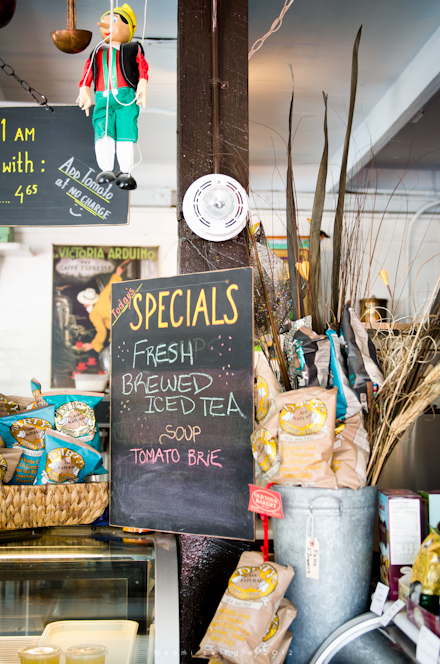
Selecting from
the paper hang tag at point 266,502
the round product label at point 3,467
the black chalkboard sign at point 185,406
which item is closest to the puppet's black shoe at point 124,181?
the black chalkboard sign at point 185,406

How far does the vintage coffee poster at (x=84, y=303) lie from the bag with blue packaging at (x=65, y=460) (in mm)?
2741

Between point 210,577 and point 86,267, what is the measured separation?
11.0 ft

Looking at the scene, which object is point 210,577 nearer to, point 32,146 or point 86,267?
point 32,146

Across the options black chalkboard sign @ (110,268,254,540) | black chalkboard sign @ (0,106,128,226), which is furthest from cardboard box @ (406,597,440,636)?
black chalkboard sign @ (0,106,128,226)

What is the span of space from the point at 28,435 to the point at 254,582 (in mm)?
886

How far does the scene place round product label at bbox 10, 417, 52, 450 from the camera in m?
1.69

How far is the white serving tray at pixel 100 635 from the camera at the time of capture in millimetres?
1398

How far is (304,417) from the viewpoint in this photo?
1257mm

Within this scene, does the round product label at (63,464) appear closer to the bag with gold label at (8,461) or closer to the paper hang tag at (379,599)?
the bag with gold label at (8,461)

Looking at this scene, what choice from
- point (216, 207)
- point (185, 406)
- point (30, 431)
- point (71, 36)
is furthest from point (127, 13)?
point (30, 431)

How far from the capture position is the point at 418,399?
131 centimetres

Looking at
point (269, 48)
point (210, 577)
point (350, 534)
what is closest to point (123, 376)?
point (210, 577)

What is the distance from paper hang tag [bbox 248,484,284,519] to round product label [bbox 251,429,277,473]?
6 centimetres

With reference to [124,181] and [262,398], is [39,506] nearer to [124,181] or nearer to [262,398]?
[262,398]
